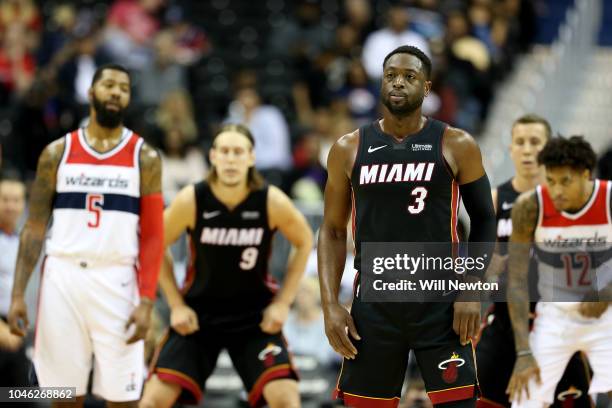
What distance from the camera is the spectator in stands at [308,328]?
1041 centimetres

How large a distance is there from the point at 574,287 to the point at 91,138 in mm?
3213

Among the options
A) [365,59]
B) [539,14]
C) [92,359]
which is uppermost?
[539,14]

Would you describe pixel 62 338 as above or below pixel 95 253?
below

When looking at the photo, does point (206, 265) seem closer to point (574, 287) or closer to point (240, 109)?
point (574, 287)

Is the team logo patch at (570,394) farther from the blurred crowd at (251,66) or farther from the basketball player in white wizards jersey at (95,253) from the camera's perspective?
the blurred crowd at (251,66)

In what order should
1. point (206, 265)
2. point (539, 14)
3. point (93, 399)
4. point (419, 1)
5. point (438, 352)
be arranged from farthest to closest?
point (539, 14) → point (419, 1) → point (93, 399) → point (206, 265) → point (438, 352)

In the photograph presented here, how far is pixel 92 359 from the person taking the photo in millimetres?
6918

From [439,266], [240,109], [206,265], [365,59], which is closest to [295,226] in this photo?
[206,265]

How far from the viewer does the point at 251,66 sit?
15.2 metres

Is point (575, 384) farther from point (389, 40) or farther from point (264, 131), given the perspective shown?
point (389, 40)

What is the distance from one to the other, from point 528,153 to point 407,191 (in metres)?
2.13

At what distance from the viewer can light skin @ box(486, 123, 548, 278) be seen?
7441mm

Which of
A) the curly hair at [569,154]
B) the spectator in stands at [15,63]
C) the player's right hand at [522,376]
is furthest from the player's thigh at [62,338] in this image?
the spectator in stands at [15,63]

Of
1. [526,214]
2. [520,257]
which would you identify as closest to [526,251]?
[520,257]
